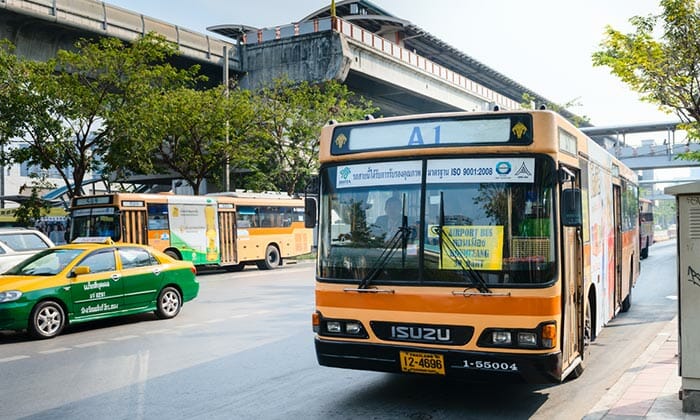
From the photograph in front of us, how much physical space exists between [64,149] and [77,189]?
4.94 ft

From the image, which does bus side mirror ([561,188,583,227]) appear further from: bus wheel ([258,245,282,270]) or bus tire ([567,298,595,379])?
bus wheel ([258,245,282,270])

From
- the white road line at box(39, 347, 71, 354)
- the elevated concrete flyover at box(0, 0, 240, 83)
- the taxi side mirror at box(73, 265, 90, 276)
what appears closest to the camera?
the white road line at box(39, 347, 71, 354)

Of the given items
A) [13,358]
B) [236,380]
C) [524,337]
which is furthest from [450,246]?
[13,358]

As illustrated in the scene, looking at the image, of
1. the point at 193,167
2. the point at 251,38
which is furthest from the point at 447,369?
the point at 251,38

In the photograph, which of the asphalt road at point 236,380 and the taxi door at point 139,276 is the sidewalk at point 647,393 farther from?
the taxi door at point 139,276

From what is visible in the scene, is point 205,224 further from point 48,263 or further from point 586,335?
point 586,335

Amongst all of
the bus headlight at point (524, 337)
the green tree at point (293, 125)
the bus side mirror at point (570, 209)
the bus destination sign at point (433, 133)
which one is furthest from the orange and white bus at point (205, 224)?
the bus side mirror at point (570, 209)

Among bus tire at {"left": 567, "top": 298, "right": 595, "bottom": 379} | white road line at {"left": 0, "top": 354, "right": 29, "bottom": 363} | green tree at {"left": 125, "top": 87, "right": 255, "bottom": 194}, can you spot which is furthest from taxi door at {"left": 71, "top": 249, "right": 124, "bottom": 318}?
green tree at {"left": 125, "top": 87, "right": 255, "bottom": 194}

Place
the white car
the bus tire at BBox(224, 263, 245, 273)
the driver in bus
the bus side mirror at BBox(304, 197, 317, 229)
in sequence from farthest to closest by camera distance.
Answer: the bus tire at BBox(224, 263, 245, 273)
the white car
the bus side mirror at BBox(304, 197, 317, 229)
the driver in bus

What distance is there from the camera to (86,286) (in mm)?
10930

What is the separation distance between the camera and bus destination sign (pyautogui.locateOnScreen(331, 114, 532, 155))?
596cm

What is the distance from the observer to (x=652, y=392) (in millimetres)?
6320

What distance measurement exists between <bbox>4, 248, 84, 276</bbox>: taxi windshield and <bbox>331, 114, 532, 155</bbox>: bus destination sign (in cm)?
634

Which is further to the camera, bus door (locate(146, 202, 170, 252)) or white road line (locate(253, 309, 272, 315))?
bus door (locate(146, 202, 170, 252))
